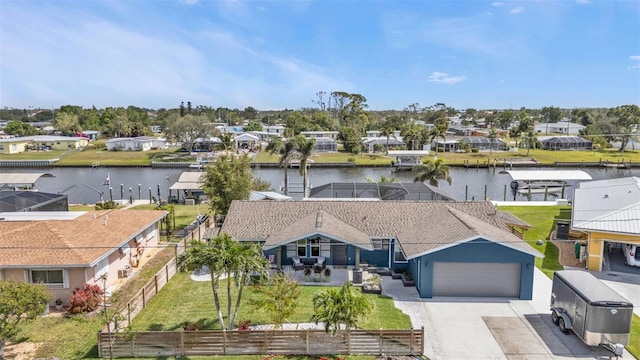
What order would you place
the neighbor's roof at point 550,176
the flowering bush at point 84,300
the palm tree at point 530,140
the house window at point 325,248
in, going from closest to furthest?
the flowering bush at point 84,300, the house window at point 325,248, the neighbor's roof at point 550,176, the palm tree at point 530,140

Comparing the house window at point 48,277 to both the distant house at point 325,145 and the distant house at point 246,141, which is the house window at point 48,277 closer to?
the distant house at point 325,145

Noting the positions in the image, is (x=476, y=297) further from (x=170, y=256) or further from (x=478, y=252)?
(x=170, y=256)

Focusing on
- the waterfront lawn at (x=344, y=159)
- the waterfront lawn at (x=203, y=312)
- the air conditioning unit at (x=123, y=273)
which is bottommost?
the waterfront lawn at (x=203, y=312)

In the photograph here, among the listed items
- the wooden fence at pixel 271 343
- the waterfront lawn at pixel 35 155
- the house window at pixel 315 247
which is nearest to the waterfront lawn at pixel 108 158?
the waterfront lawn at pixel 35 155

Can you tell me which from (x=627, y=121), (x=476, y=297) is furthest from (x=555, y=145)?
(x=476, y=297)

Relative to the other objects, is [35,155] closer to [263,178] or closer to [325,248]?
[263,178]

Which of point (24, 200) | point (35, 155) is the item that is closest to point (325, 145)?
point (35, 155)
